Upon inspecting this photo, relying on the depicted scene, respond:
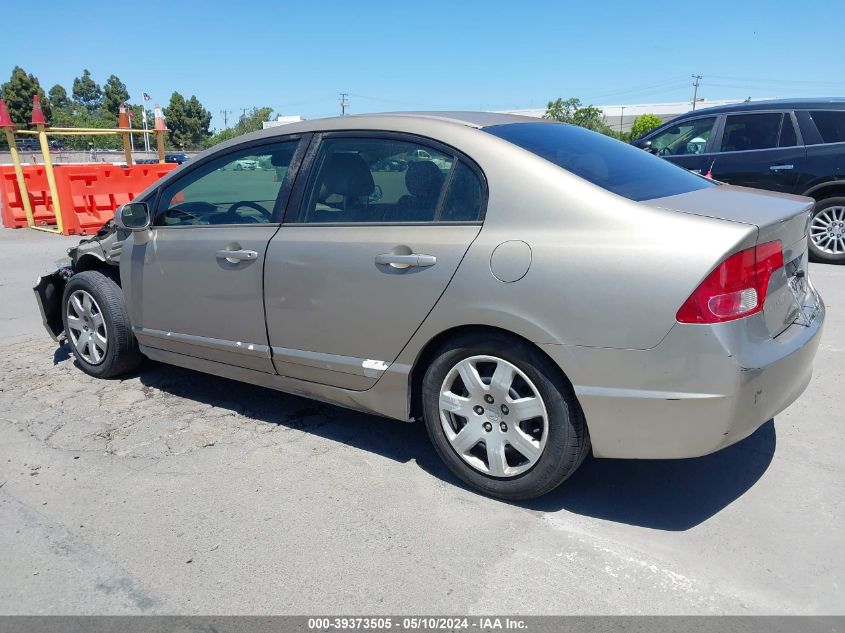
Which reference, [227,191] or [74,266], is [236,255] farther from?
[74,266]

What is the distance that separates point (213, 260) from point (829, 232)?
7.68 metres

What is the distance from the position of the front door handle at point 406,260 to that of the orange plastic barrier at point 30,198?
13.5 metres

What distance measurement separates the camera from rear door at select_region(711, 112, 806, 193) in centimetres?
830

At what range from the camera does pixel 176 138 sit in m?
82.8

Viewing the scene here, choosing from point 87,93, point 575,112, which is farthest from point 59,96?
point 575,112

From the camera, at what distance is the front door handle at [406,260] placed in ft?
9.80

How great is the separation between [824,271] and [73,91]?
14601 centimetres

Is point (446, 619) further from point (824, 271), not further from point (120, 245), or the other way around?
point (824, 271)

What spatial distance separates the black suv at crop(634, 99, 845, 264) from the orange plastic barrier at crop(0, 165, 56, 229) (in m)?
12.5

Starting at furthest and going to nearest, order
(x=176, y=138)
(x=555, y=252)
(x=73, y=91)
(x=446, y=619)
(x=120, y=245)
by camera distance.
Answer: (x=73, y=91)
(x=176, y=138)
(x=120, y=245)
(x=555, y=252)
(x=446, y=619)

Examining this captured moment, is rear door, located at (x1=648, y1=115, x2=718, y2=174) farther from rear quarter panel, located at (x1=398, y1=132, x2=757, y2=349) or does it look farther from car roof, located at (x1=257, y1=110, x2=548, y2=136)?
rear quarter panel, located at (x1=398, y1=132, x2=757, y2=349)

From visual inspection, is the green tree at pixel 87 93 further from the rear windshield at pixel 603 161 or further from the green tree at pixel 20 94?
the rear windshield at pixel 603 161

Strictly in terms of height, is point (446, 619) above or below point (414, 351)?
below

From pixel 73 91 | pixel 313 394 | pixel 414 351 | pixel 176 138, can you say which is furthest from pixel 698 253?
pixel 73 91
